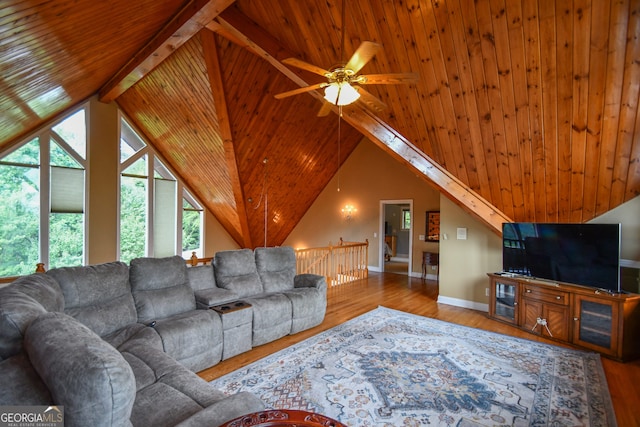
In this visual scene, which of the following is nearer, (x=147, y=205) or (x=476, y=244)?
(x=476, y=244)

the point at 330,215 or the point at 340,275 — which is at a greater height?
the point at 330,215

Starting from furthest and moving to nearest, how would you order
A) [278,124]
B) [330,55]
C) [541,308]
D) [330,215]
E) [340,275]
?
[330,215] → [340,275] → [278,124] → [541,308] → [330,55]

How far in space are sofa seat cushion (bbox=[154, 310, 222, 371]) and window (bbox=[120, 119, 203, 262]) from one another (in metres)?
4.98

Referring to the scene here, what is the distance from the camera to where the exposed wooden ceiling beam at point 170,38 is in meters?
3.38

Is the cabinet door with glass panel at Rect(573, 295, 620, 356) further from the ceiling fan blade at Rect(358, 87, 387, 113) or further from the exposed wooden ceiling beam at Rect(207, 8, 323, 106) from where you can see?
the exposed wooden ceiling beam at Rect(207, 8, 323, 106)

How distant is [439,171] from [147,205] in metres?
6.76

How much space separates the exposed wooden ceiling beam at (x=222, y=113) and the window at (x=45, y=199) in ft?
10.5

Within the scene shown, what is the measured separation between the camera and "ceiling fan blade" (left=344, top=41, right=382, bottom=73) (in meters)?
2.21

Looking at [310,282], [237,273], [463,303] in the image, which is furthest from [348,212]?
[237,273]

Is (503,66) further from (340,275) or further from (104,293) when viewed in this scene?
(340,275)

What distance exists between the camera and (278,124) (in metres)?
6.05

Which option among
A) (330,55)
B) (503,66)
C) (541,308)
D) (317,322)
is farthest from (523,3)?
(317,322)

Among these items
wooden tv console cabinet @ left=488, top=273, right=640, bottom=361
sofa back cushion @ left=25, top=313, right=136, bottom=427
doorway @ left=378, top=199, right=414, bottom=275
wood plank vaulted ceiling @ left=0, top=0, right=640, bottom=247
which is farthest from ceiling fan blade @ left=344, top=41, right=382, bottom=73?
doorway @ left=378, top=199, right=414, bottom=275

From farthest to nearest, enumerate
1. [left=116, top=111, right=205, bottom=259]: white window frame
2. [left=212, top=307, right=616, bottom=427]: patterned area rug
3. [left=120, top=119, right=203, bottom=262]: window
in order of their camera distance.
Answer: [left=120, top=119, right=203, bottom=262]: window, [left=116, top=111, right=205, bottom=259]: white window frame, [left=212, top=307, right=616, bottom=427]: patterned area rug
